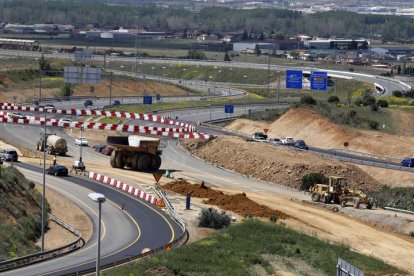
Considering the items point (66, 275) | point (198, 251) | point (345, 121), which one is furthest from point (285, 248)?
point (345, 121)

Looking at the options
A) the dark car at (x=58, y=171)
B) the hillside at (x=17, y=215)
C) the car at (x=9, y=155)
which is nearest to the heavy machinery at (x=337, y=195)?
the dark car at (x=58, y=171)

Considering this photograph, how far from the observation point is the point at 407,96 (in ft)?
499

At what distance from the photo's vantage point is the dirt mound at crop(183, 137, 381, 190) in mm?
86938

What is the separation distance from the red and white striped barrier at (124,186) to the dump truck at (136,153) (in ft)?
19.8

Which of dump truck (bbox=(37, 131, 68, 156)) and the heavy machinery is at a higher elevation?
the heavy machinery

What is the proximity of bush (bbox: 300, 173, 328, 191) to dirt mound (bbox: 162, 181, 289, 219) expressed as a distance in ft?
31.7

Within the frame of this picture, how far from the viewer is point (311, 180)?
8325 centimetres

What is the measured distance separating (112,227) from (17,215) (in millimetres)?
5090

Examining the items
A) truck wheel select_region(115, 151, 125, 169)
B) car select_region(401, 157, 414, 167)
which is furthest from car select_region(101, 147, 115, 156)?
car select_region(401, 157, 414, 167)

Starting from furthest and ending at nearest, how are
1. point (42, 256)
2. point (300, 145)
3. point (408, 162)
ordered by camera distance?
1. point (300, 145)
2. point (408, 162)
3. point (42, 256)

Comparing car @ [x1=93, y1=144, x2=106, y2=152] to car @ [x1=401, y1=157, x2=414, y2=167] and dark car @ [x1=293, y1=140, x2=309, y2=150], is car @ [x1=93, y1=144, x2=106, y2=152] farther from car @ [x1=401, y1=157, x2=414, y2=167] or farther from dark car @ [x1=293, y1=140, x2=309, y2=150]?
car @ [x1=401, y1=157, x2=414, y2=167]

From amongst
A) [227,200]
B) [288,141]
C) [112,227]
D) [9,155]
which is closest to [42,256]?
[112,227]

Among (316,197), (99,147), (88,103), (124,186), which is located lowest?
(88,103)

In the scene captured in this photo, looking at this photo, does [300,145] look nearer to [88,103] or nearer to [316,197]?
[316,197]
